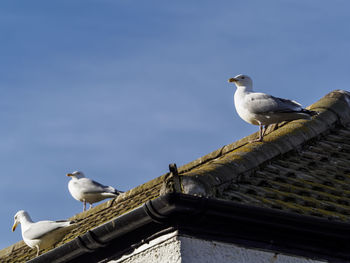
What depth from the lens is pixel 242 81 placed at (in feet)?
34.1

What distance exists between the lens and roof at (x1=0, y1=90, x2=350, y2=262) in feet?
24.1

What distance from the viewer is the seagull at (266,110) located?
9.58 meters

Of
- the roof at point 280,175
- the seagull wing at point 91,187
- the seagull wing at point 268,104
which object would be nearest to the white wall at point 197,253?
the roof at point 280,175

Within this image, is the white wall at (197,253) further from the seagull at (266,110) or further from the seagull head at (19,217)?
the seagull head at (19,217)

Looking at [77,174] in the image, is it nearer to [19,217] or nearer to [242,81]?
[19,217]

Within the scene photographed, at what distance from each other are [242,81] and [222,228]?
12.8 feet

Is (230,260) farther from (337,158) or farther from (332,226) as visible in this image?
(337,158)

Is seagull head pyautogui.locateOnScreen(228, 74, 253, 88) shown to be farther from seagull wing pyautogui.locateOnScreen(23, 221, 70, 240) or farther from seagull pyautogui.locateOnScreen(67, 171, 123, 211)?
seagull pyautogui.locateOnScreen(67, 171, 123, 211)

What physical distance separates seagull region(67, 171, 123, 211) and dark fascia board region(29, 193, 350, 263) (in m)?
7.13

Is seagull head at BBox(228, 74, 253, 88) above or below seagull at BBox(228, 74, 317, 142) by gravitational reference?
above

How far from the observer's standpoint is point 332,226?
6.99 m

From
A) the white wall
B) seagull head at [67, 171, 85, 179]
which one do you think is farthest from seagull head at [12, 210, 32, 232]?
the white wall

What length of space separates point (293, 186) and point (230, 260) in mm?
1682

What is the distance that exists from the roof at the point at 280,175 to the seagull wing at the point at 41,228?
0.27 meters
